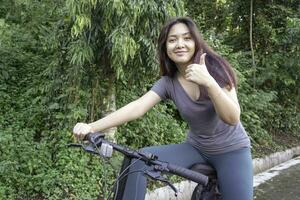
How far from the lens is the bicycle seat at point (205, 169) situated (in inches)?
104

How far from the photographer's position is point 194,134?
2695 mm

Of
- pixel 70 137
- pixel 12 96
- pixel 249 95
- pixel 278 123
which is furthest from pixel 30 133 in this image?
pixel 278 123

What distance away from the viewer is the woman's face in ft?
8.29

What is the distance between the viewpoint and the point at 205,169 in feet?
8.68

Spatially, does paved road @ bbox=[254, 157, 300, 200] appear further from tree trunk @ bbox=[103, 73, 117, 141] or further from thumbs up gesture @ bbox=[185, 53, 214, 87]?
thumbs up gesture @ bbox=[185, 53, 214, 87]

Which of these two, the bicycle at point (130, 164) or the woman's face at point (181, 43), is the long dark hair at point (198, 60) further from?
the bicycle at point (130, 164)

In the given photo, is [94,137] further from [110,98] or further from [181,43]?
[110,98]

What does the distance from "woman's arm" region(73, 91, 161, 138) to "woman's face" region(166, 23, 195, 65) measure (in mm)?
329

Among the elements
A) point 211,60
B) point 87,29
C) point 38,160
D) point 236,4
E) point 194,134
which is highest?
point 236,4

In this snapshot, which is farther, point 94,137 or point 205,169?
point 205,169

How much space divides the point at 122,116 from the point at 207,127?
507 millimetres

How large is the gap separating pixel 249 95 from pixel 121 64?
14.2 feet

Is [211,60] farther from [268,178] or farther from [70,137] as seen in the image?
[268,178]

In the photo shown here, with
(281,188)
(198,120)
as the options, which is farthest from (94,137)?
(281,188)
